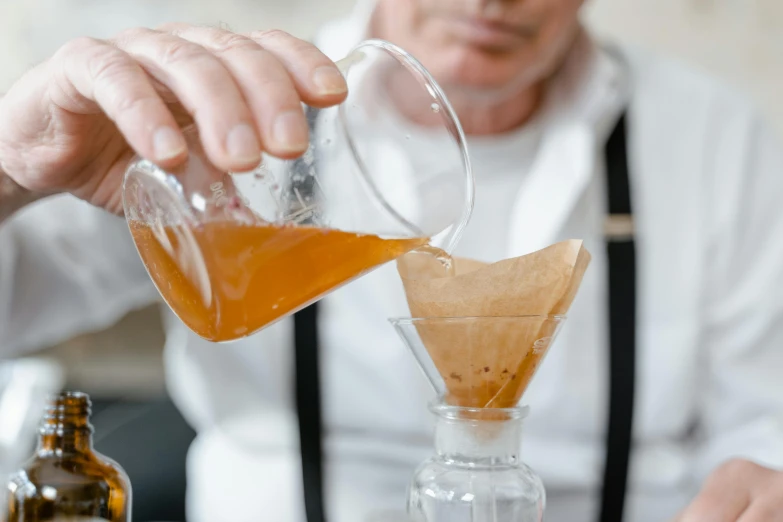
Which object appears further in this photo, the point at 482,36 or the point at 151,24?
the point at 151,24

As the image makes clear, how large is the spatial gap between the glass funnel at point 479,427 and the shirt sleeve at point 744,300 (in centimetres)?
78

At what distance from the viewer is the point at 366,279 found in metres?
1.19

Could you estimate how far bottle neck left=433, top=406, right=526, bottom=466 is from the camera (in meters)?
0.50

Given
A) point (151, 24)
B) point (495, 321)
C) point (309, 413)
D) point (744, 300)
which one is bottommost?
point (309, 413)

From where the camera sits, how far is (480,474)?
50 centimetres

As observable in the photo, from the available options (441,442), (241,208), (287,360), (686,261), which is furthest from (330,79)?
(686,261)

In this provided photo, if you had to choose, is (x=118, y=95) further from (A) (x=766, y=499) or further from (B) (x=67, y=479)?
(A) (x=766, y=499)

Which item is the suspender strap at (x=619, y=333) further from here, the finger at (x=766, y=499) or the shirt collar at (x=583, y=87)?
the finger at (x=766, y=499)

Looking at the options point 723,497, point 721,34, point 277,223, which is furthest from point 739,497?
point 721,34

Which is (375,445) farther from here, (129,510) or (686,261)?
(129,510)

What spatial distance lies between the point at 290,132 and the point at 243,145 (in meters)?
0.03

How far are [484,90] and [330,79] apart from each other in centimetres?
62

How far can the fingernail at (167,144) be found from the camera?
428 mm

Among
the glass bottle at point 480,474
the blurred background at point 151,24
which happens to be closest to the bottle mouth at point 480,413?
the glass bottle at point 480,474
